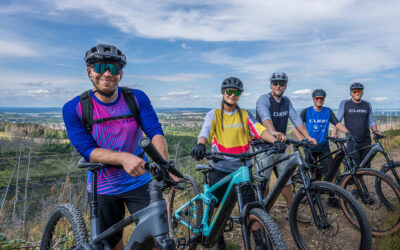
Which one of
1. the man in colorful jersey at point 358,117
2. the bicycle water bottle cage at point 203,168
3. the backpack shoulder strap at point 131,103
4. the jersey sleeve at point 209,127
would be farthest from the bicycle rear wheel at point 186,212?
the man in colorful jersey at point 358,117

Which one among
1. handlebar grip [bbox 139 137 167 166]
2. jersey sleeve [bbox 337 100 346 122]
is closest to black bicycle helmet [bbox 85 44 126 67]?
handlebar grip [bbox 139 137 167 166]

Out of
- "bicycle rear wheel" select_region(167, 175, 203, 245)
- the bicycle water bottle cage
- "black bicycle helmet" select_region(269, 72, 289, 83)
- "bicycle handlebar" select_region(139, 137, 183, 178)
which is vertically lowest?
"bicycle rear wheel" select_region(167, 175, 203, 245)

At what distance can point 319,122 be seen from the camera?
5.55m

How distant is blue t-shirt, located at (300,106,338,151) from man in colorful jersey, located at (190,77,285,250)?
251 centimetres

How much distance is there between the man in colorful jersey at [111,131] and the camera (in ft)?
7.16

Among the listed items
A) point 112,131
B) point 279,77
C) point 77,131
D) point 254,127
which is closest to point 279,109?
point 279,77

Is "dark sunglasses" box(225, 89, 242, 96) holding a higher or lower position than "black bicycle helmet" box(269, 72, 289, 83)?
lower

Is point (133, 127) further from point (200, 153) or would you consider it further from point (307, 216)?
point (307, 216)

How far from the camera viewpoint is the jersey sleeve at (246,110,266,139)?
3.53 meters

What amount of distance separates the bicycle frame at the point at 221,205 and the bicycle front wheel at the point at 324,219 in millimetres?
1047

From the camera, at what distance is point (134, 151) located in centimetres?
238

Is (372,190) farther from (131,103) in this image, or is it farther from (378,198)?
(131,103)

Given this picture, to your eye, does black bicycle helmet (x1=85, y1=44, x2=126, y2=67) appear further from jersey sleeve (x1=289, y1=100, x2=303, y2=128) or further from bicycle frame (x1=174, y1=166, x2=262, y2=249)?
jersey sleeve (x1=289, y1=100, x2=303, y2=128)

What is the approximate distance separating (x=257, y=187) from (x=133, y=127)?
149cm
